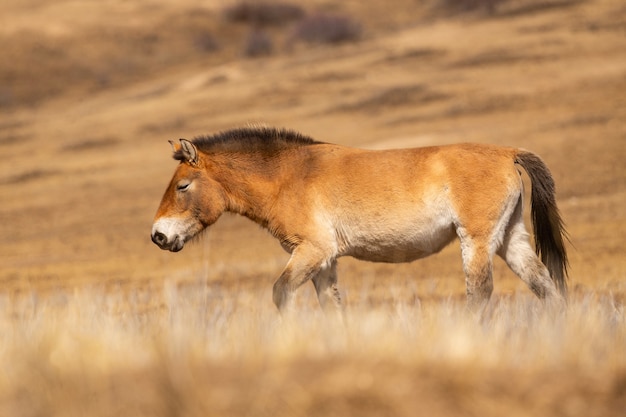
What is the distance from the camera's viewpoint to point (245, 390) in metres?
5.29

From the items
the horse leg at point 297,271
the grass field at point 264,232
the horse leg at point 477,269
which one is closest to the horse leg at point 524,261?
the grass field at point 264,232

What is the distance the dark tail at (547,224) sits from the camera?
10041 mm

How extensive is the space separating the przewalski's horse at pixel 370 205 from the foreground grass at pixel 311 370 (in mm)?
2775

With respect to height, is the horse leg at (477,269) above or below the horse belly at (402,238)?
below

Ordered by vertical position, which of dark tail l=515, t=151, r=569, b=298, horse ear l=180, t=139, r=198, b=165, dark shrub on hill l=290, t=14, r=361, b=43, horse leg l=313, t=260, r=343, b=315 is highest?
dark shrub on hill l=290, t=14, r=361, b=43

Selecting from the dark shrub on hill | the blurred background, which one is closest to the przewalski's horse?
the blurred background

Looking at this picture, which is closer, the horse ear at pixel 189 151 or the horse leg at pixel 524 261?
the horse leg at pixel 524 261

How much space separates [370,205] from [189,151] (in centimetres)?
174

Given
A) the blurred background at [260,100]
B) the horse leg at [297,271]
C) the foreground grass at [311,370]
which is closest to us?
the foreground grass at [311,370]

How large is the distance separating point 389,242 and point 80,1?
5007cm

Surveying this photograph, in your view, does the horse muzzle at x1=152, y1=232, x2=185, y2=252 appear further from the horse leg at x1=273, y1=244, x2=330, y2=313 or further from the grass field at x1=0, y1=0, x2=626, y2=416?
the horse leg at x1=273, y1=244, x2=330, y2=313

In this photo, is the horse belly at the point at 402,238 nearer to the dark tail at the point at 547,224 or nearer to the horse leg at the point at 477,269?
the horse leg at the point at 477,269

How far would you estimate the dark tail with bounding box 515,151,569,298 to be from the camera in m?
10.0

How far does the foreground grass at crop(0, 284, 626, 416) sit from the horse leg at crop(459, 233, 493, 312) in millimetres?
2601
